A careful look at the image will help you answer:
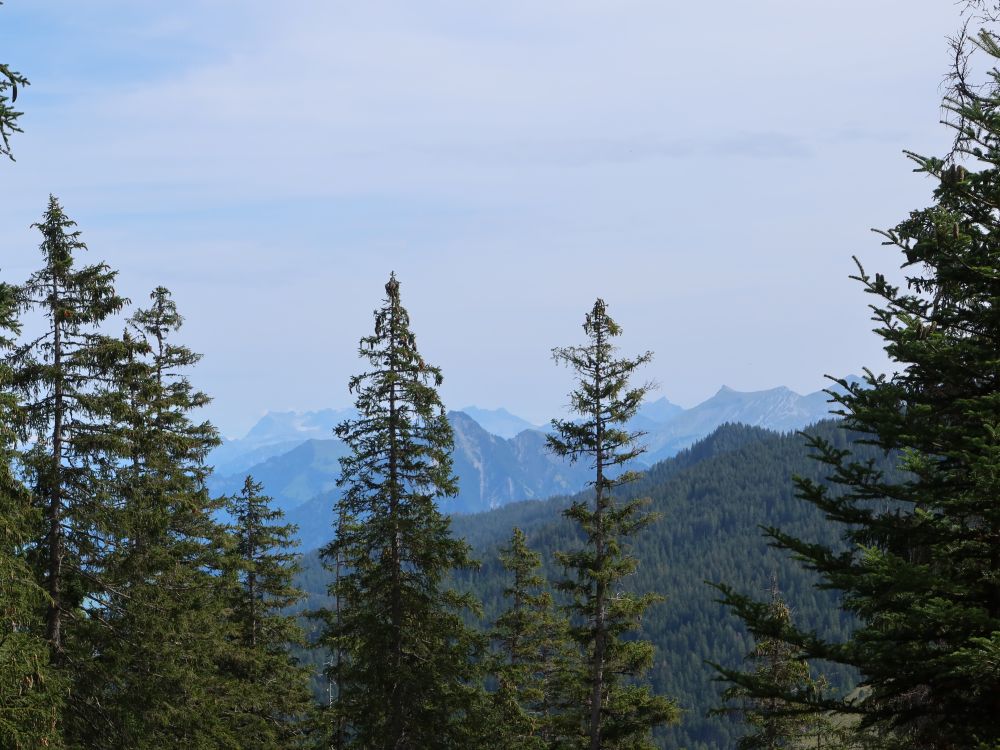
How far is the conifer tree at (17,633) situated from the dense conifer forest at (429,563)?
6cm

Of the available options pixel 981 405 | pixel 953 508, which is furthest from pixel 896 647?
pixel 981 405

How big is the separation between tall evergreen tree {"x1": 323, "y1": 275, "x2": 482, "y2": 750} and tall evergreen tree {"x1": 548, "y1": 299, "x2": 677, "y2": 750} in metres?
3.10

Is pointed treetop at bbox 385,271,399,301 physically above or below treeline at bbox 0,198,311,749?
above

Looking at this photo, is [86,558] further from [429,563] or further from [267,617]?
[267,617]

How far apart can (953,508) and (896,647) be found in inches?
52.7

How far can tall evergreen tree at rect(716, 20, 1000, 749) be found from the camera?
7.46m

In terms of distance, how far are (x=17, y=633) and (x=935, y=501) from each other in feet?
35.5

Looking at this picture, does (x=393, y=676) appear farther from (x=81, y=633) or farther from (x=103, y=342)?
(x=103, y=342)

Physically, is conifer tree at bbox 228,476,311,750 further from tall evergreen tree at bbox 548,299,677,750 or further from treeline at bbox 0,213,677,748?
tall evergreen tree at bbox 548,299,677,750

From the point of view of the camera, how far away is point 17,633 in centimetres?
1116

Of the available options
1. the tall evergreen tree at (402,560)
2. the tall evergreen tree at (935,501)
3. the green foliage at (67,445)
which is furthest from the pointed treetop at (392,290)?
the tall evergreen tree at (935,501)

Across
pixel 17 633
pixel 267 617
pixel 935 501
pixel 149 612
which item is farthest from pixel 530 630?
pixel 935 501

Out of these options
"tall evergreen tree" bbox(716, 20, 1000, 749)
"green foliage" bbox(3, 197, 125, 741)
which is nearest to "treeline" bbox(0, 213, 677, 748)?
"green foliage" bbox(3, 197, 125, 741)

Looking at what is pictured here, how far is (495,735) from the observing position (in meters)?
22.6
